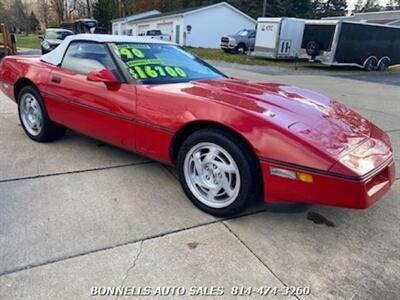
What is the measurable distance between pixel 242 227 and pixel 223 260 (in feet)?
1.42

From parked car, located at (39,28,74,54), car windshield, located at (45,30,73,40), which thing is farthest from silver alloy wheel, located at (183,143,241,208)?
car windshield, located at (45,30,73,40)

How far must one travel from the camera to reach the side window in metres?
3.29

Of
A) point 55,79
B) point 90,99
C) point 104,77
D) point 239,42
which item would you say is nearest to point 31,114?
point 55,79

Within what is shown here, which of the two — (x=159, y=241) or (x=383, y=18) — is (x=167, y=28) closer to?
(x=383, y=18)

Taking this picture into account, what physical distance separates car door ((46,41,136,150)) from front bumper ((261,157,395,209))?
1365 millimetres

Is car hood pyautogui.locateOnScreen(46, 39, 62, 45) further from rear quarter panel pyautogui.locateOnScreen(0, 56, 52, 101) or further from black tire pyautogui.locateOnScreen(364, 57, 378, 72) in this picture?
black tire pyautogui.locateOnScreen(364, 57, 378, 72)

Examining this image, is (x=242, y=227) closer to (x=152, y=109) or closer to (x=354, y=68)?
(x=152, y=109)

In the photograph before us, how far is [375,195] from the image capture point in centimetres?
225

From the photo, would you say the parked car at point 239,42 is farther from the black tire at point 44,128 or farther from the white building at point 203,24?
the black tire at point 44,128

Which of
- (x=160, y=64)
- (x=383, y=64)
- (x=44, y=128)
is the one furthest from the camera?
(x=383, y=64)

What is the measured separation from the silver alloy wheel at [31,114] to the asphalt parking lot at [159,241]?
776 mm

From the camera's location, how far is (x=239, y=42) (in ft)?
78.5

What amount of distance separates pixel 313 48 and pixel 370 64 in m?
3.48

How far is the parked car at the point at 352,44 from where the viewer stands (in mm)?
16656
